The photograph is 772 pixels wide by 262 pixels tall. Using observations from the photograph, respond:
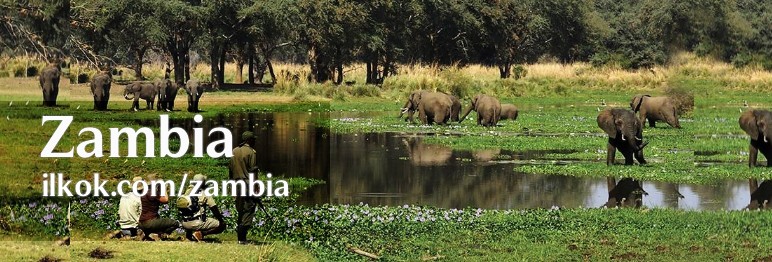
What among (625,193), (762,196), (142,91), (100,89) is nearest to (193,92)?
(142,91)

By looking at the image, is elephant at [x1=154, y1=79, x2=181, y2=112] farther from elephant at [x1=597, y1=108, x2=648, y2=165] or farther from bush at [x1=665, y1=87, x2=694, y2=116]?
elephant at [x1=597, y1=108, x2=648, y2=165]

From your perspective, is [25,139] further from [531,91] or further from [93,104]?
[531,91]

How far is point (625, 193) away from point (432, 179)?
14.0 ft

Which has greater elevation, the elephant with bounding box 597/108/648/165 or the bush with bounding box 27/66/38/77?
the bush with bounding box 27/66/38/77

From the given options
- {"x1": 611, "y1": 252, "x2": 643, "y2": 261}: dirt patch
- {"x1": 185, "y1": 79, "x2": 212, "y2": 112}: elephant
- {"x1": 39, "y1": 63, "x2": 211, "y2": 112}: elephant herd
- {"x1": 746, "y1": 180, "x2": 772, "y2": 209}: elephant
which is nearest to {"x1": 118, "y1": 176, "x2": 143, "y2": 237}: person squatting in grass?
{"x1": 611, "y1": 252, "x2": 643, "y2": 261}: dirt patch

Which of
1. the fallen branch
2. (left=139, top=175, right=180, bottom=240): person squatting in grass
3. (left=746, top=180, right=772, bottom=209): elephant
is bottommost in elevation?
(left=746, top=180, right=772, bottom=209): elephant

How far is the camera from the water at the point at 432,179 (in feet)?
70.6

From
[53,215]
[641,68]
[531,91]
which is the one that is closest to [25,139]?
[53,215]

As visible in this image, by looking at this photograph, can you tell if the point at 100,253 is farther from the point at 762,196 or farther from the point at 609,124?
the point at 609,124

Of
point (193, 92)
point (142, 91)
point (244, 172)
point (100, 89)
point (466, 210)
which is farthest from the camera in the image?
point (142, 91)

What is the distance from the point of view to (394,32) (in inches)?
3204

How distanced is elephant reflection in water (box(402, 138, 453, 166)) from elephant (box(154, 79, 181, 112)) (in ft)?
49.3

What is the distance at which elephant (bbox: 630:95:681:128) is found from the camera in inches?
1586

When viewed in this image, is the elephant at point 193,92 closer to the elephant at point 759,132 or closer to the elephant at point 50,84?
the elephant at point 50,84
